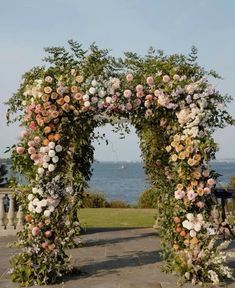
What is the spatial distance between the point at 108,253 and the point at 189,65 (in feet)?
12.5

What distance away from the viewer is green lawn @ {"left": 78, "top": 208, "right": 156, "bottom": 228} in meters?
12.8

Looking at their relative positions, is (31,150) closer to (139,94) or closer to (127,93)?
(127,93)

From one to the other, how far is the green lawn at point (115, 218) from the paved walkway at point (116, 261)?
1762 millimetres

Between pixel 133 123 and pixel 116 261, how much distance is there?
257cm

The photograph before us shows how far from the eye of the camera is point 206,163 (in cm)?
652

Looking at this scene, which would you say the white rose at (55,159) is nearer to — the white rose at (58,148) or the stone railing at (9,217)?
the white rose at (58,148)

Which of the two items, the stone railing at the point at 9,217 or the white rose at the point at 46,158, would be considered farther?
the stone railing at the point at 9,217

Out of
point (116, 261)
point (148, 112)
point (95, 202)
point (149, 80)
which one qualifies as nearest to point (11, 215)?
point (116, 261)

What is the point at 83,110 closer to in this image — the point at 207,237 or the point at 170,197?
the point at 170,197

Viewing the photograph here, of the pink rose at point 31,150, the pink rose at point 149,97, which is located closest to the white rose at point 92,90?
the pink rose at point 149,97

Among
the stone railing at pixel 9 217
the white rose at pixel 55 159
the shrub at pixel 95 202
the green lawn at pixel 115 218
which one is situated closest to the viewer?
the white rose at pixel 55 159

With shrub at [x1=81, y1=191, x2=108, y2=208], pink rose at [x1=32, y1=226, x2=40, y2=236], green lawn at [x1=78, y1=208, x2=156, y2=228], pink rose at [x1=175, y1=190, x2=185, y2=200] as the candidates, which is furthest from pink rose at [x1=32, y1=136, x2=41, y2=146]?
shrub at [x1=81, y1=191, x2=108, y2=208]

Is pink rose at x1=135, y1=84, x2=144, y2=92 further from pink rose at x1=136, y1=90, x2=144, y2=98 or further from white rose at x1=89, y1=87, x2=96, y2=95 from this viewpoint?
white rose at x1=89, y1=87, x2=96, y2=95

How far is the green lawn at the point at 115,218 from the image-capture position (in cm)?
1284
